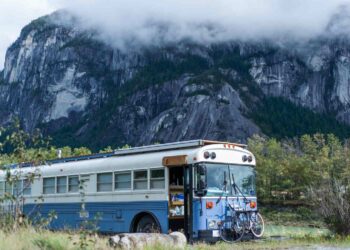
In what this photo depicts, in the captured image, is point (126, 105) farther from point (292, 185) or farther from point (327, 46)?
point (292, 185)

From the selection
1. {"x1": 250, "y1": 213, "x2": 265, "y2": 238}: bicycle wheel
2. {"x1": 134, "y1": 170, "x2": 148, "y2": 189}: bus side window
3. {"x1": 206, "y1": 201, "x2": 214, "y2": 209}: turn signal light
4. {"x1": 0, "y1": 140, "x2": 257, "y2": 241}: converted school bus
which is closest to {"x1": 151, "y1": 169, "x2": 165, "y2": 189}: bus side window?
{"x1": 0, "y1": 140, "x2": 257, "y2": 241}: converted school bus

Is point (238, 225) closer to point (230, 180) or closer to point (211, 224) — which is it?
point (211, 224)

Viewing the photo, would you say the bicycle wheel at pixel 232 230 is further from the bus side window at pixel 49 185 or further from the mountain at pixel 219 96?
the mountain at pixel 219 96

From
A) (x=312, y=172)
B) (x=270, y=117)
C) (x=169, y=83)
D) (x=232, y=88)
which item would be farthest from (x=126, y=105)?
(x=312, y=172)

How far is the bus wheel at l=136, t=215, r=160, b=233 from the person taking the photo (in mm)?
18297

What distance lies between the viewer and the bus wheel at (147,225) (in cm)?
1830

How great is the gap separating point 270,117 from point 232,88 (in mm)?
14618

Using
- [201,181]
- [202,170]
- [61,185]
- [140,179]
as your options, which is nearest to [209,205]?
[201,181]

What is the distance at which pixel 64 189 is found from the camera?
891 inches

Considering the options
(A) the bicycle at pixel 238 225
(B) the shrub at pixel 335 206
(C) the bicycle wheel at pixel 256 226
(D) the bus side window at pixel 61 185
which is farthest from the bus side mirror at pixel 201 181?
(D) the bus side window at pixel 61 185

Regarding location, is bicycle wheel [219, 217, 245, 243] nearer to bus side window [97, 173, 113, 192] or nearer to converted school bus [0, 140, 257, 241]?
converted school bus [0, 140, 257, 241]

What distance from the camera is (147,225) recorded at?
62.2 ft

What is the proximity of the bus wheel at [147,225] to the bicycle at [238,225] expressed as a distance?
213 cm

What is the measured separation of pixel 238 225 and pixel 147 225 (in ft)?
10.1
